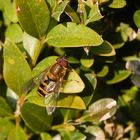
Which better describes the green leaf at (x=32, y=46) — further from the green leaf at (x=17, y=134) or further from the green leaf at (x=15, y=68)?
the green leaf at (x=17, y=134)

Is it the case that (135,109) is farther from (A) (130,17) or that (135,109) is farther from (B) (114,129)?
(A) (130,17)

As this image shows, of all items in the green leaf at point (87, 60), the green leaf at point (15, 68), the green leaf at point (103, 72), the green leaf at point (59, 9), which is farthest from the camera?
the green leaf at point (103, 72)

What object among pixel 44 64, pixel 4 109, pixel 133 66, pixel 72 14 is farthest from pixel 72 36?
pixel 4 109

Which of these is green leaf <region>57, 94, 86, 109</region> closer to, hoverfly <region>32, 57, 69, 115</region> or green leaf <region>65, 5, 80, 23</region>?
hoverfly <region>32, 57, 69, 115</region>

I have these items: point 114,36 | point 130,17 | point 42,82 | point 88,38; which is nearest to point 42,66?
point 42,82

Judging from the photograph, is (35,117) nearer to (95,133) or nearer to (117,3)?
(95,133)

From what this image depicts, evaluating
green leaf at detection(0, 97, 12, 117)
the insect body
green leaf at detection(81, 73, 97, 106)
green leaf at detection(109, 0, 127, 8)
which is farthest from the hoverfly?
green leaf at detection(109, 0, 127, 8)

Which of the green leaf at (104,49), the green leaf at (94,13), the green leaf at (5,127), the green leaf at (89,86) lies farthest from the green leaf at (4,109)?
the green leaf at (94,13)
